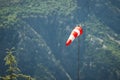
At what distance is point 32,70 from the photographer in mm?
192125

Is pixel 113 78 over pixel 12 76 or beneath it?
beneath

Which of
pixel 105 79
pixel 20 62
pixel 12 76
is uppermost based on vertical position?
pixel 12 76

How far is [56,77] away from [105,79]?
2972 centimetres

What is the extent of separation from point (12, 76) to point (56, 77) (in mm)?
154126

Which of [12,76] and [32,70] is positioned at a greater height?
[12,76]

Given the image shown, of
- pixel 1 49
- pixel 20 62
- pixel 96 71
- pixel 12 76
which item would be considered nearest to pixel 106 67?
pixel 96 71

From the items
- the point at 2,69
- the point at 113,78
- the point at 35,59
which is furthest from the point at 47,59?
the point at 113,78

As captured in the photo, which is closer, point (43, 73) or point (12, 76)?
point (12, 76)

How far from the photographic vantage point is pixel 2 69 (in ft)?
624

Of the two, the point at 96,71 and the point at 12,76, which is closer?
the point at 12,76

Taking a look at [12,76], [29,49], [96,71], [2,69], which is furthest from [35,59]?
[12,76]

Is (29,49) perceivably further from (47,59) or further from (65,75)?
(65,75)

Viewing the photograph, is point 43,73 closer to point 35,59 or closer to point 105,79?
point 35,59

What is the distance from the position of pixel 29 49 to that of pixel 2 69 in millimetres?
20597
